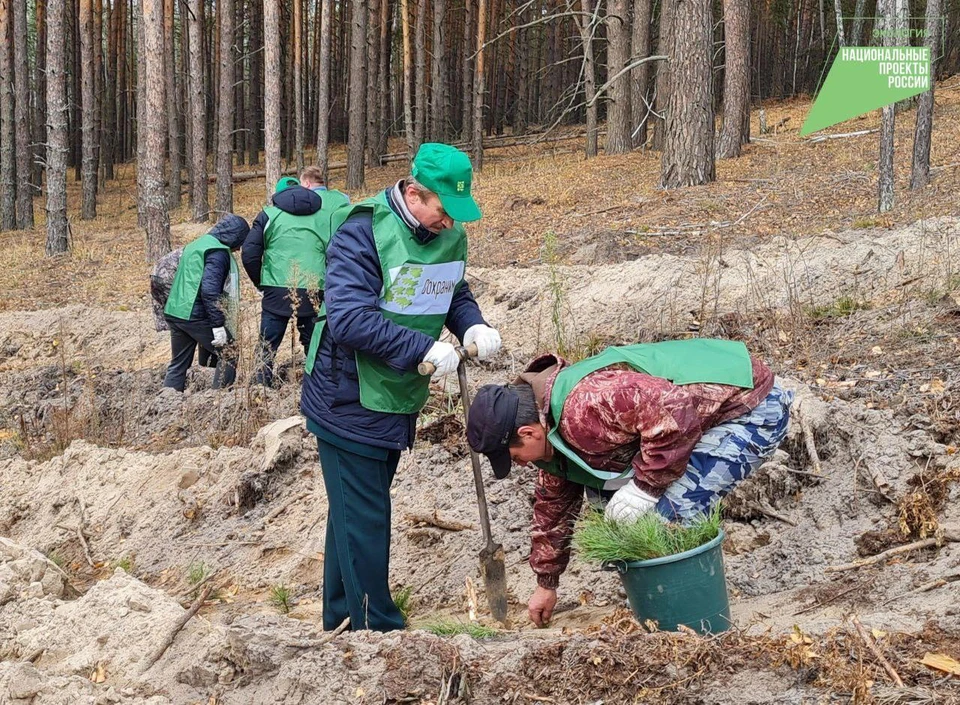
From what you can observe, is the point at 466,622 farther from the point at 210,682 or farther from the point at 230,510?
→ the point at 230,510

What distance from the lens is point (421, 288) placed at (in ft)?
11.4

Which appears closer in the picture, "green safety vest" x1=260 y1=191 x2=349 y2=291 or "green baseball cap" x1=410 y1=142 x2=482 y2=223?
"green baseball cap" x1=410 y1=142 x2=482 y2=223

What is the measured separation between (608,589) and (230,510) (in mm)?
2386

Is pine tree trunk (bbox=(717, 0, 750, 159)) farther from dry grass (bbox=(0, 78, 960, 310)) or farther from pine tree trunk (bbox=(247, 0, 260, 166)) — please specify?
pine tree trunk (bbox=(247, 0, 260, 166))

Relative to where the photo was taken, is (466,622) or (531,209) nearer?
(466,622)

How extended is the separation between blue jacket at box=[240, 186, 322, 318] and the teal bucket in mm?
4101

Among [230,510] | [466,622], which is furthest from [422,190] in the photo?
[230,510]

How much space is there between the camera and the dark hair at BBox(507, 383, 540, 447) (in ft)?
9.89

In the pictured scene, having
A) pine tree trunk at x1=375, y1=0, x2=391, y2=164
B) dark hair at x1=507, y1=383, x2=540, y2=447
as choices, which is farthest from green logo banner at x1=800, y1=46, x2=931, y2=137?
pine tree trunk at x1=375, y1=0, x2=391, y2=164

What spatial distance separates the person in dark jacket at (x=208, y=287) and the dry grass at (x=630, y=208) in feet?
14.0

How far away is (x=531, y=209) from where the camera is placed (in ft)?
48.0

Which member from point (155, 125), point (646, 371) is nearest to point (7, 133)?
point (155, 125)

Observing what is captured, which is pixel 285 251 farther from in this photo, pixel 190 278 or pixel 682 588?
pixel 682 588

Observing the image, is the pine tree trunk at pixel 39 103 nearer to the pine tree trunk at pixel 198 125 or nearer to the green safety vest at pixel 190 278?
the pine tree trunk at pixel 198 125
